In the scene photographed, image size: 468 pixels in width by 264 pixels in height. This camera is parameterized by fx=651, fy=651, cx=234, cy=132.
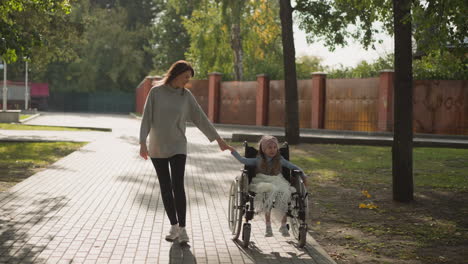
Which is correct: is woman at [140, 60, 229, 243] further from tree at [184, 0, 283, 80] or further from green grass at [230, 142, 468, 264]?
tree at [184, 0, 283, 80]

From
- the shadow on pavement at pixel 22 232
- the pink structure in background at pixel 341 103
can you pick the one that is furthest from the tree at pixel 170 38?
the shadow on pavement at pixel 22 232

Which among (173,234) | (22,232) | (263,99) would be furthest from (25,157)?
(263,99)

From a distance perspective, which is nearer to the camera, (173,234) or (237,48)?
(173,234)

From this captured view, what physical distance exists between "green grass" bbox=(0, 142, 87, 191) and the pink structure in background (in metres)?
13.0

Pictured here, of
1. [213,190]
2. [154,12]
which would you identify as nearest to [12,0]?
[213,190]

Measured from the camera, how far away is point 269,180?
6.62m

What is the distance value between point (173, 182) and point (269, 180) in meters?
0.97

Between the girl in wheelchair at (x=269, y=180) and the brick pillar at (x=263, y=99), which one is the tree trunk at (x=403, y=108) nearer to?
the girl in wheelchair at (x=269, y=180)

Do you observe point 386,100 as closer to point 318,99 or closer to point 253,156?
point 318,99

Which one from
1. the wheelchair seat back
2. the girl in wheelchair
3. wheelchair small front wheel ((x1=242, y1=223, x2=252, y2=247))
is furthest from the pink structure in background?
wheelchair small front wheel ((x1=242, y1=223, x2=252, y2=247))

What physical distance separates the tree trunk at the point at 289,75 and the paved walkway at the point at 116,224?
8094mm

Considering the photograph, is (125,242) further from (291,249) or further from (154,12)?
(154,12)

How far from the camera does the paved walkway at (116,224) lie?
5953 millimetres

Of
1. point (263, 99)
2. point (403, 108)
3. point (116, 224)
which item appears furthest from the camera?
point (263, 99)
